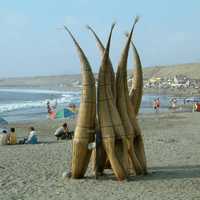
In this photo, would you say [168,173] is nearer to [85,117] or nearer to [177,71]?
[85,117]

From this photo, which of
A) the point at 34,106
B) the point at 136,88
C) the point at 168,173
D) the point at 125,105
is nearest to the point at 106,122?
the point at 125,105

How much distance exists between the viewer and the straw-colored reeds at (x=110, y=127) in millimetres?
11500

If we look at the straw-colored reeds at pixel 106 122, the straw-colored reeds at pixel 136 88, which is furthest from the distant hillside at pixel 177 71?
the straw-colored reeds at pixel 106 122

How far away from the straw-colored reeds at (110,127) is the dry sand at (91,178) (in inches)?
18.1

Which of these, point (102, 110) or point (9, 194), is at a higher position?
point (102, 110)

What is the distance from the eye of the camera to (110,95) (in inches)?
462

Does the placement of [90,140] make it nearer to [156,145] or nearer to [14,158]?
[14,158]

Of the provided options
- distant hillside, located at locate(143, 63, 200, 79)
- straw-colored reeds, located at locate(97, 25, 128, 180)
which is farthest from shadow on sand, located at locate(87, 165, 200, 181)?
distant hillside, located at locate(143, 63, 200, 79)

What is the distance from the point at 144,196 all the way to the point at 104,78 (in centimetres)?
300

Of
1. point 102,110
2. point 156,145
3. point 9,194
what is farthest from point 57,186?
point 156,145

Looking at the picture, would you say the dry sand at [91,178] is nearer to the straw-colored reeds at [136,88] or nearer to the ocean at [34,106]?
the straw-colored reeds at [136,88]

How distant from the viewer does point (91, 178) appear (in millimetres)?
12148

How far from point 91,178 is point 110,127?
148cm

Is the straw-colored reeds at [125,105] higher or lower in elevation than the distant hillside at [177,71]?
lower
